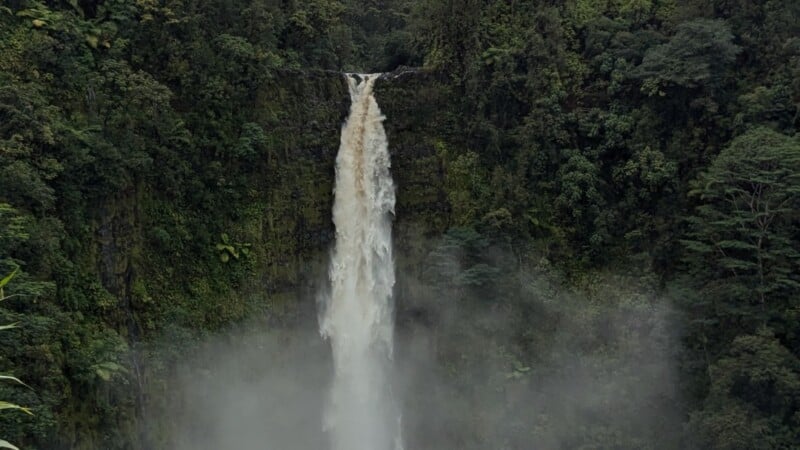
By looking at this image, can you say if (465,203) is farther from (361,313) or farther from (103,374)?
(103,374)

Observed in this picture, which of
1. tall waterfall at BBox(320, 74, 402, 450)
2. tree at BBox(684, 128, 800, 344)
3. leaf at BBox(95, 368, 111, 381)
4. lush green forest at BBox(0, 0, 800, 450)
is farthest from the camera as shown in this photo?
tall waterfall at BBox(320, 74, 402, 450)

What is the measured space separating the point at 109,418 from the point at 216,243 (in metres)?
5.88

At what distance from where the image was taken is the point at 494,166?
80.8 feet

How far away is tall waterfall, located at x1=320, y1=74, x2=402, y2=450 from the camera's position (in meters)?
23.1

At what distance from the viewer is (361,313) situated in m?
23.4

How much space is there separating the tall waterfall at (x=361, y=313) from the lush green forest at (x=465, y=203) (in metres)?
0.56

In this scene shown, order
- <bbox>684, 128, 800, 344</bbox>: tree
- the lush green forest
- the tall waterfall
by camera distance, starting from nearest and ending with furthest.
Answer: the lush green forest
<bbox>684, 128, 800, 344</bbox>: tree
the tall waterfall

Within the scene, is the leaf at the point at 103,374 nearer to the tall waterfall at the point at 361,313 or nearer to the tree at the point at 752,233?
the tall waterfall at the point at 361,313

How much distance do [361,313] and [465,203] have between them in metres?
4.92

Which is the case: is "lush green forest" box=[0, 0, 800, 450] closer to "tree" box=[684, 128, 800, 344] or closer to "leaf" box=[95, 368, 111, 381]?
"tree" box=[684, 128, 800, 344]

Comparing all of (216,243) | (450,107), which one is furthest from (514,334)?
(216,243)

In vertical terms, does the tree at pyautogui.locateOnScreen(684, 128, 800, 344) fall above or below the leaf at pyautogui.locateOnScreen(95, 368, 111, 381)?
above

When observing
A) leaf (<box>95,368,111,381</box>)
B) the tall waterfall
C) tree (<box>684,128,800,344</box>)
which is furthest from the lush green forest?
the tall waterfall

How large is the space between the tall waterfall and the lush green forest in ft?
1.85
